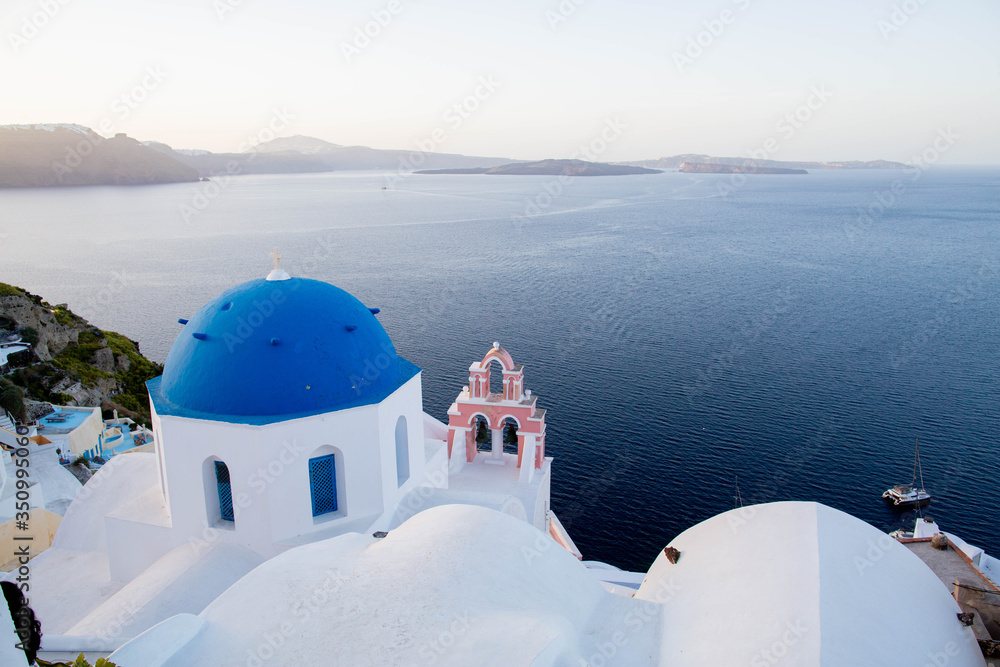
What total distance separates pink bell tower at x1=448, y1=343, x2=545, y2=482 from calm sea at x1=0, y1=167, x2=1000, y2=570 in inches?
235

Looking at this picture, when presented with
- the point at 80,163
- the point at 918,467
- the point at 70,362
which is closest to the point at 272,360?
the point at 918,467

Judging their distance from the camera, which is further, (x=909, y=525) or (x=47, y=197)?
(x=47, y=197)

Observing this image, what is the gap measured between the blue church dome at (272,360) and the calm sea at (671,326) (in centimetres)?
1425

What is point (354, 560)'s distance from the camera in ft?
26.9

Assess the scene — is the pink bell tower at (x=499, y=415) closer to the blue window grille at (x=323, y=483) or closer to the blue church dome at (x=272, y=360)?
the blue church dome at (x=272, y=360)

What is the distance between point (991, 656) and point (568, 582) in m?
5.14

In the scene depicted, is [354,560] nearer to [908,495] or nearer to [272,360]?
[272,360]

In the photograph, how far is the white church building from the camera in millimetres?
6727

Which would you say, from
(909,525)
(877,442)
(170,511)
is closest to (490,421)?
(170,511)

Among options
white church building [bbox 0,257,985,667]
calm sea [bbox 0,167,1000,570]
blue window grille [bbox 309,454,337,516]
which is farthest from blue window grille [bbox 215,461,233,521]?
calm sea [bbox 0,167,1000,570]

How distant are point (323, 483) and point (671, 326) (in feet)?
106

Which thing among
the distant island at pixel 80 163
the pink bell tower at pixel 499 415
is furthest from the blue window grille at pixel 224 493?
the distant island at pixel 80 163

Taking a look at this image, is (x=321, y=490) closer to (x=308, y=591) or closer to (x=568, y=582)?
(x=308, y=591)

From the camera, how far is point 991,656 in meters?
7.52
